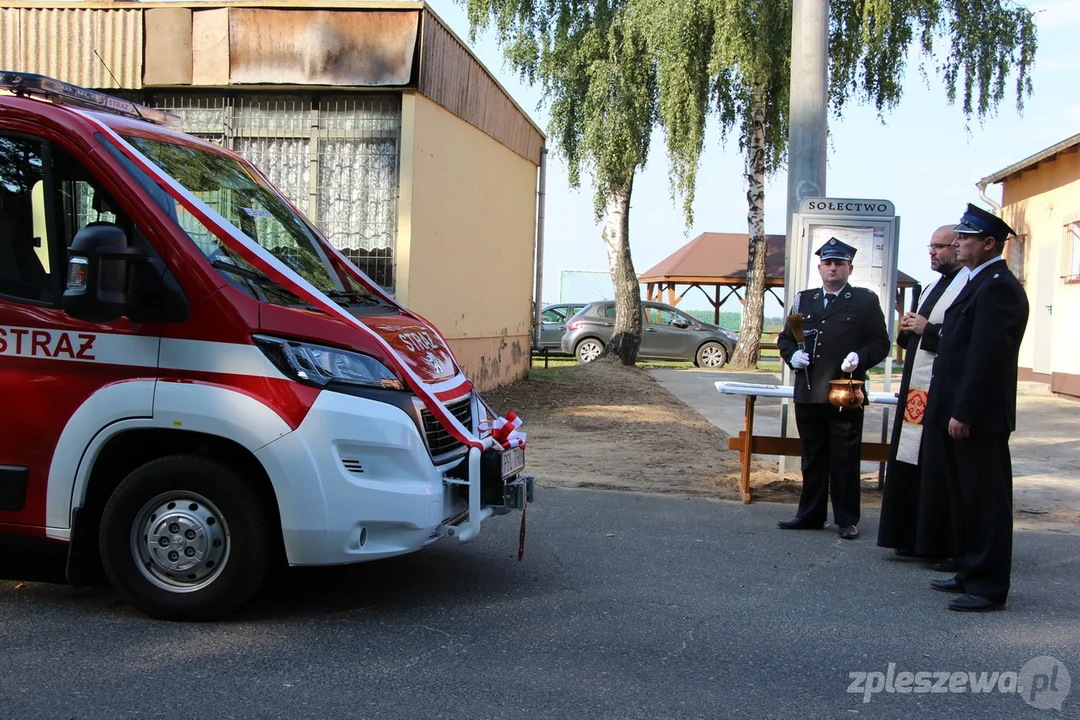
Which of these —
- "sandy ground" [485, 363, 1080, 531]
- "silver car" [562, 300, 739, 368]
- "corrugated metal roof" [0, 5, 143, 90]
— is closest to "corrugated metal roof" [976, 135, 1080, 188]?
"sandy ground" [485, 363, 1080, 531]

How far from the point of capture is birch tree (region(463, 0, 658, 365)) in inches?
765

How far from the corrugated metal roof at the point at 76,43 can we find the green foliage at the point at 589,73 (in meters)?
9.88

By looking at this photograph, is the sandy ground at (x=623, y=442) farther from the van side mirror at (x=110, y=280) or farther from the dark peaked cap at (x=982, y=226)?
the van side mirror at (x=110, y=280)

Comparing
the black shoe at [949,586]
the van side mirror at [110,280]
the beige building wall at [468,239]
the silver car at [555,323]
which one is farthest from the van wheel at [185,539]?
the silver car at [555,323]

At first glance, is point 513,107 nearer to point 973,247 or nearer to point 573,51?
point 573,51

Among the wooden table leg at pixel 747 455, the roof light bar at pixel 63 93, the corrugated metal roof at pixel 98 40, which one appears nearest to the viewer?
the roof light bar at pixel 63 93

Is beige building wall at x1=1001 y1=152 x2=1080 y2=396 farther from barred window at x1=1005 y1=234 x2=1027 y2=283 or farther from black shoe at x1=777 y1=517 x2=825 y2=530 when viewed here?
black shoe at x1=777 y1=517 x2=825 y2=530

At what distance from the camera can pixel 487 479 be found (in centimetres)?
502

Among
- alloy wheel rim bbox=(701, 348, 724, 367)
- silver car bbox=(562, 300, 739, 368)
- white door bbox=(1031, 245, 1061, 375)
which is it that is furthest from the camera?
alloy wheel rim bbox=(701, 348, 724, 367)

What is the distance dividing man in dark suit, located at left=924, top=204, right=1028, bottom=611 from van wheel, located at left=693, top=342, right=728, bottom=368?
18.5 meters

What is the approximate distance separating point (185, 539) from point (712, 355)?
66.6 feet

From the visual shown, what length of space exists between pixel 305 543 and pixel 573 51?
1700 cm

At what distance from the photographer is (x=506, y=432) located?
5238 mm

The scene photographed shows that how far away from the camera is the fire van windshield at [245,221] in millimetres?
4707
